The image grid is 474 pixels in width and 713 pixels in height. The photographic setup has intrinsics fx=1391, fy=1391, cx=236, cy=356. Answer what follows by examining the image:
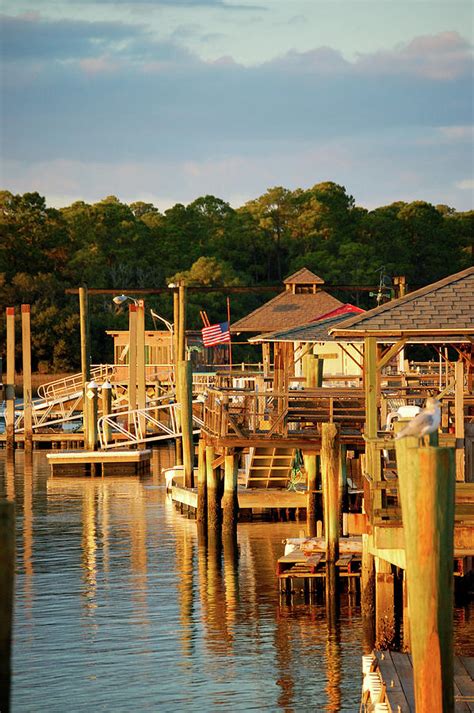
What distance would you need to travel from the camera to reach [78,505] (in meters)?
37.7

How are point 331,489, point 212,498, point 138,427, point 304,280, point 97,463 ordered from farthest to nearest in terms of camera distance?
point 304,280
point 138,427
point 97,463
point 212,498
point 331,489

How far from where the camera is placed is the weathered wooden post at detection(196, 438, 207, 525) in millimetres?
30938

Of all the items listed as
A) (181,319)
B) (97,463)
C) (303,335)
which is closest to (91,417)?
(97,463)

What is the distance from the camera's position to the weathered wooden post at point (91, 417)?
45.8m

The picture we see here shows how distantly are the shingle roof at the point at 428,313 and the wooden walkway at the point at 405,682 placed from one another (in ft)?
20.3

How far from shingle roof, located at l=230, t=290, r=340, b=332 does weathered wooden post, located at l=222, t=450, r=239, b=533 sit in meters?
21.8

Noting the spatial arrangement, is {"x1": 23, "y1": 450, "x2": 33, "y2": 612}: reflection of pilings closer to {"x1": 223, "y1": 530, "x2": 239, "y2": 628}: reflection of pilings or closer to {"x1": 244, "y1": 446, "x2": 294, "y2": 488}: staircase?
{"x1": 223, "y1": 530, "x2": 239, "y2": 628}: reflection of pilings

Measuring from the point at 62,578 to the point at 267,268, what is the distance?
7557cm

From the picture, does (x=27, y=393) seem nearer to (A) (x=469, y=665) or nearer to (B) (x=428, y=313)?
(B) (x=428, y=313)

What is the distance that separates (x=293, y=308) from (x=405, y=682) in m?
40.4

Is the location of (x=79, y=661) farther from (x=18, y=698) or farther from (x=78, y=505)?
(x=78, y=505)

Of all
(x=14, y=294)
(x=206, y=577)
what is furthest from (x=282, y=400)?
(x=14, y=294)

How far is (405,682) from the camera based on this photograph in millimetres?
13914

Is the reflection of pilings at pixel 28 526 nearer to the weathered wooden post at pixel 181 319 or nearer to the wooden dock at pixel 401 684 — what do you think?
the weathered wooden post at pixel 181 319
